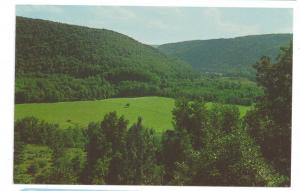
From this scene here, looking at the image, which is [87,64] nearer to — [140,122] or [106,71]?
[106,71]

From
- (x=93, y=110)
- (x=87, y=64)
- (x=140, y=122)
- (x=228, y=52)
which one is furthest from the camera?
(x=228, y=52)

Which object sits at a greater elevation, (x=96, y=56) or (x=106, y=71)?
(x=96, y=56)

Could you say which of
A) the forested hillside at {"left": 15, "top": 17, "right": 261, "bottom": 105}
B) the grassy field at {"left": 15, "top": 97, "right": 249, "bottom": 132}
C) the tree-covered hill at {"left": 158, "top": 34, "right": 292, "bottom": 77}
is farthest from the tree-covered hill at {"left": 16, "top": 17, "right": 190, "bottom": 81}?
the grassy field at {"left": 15, "top": 97, "right": 249, "bottom": 132}

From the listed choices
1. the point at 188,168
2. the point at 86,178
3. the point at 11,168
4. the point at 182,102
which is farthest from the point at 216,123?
the point at 11,168

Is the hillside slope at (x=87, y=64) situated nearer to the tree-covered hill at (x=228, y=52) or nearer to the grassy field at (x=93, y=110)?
the grassy field at (x=93, y=110)

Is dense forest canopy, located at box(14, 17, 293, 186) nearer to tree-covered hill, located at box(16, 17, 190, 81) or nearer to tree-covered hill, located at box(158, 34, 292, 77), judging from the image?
tree-covered hill, located at box(16, 17, 190, 81)

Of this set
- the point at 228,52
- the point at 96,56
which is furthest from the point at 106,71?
the point at 228,52

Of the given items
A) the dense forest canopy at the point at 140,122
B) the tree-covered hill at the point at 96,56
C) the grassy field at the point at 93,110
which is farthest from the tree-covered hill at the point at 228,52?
the grassy field at the point at 93,110
